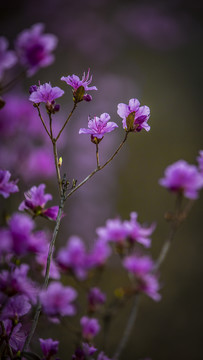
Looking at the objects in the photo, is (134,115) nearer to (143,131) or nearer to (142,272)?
(142,272)

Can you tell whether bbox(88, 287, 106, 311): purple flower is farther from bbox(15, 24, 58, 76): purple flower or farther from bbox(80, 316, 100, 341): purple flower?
bbox(15, 24, 58, 76): purple flower

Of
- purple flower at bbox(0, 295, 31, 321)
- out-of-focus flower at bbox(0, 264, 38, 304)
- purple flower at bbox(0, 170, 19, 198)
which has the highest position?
purple flower at bbox(0, 170, 19, 198)

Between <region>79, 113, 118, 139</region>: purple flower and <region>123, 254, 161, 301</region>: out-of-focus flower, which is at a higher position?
<region>79, 113, 118, 139</region>: purple flower

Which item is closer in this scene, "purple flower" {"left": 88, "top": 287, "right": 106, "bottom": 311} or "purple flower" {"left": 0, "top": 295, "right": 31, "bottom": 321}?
"purple flower" {"left": 0, "top": 295, "right": 31, "bottom": 321}

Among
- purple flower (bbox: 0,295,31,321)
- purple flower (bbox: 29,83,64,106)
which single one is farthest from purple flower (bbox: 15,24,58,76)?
purple flower (bbox: 0,295,31,321)

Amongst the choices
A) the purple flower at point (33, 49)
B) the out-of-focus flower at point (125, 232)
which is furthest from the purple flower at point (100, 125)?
the purple flower at point (33, 49)

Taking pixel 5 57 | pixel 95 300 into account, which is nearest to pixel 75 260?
pixel 95 300
